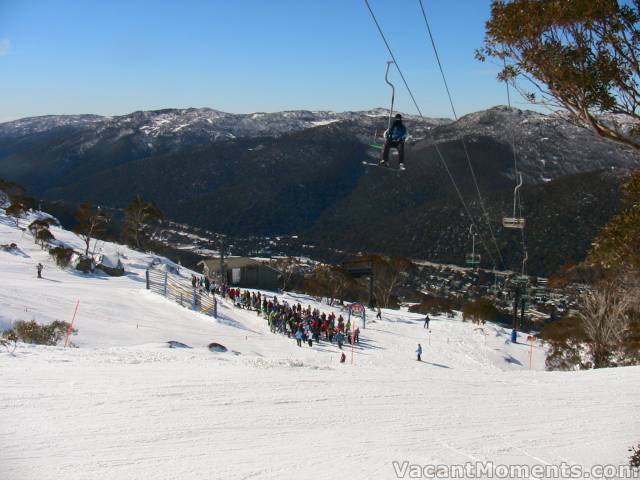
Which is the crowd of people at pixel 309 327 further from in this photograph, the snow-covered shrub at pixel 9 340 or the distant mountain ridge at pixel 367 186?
the distant mountain ridge at pixel 367 186

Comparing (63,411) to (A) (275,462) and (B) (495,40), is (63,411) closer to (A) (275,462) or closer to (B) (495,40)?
(A) (275,462)

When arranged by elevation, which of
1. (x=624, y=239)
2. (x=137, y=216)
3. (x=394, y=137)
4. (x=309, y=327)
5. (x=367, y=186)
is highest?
(x=367, y=186)

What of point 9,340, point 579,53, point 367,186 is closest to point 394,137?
point 579,53

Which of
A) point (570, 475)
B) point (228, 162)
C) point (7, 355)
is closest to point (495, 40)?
point (570, 475)

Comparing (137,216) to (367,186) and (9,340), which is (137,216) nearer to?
(9,340)

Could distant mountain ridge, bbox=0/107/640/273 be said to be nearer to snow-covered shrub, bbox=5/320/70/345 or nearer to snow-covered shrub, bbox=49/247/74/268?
snow-covered shrub, bbox=49/247/74/268

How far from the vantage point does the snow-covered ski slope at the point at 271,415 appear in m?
5.87

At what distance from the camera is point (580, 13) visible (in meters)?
6.96

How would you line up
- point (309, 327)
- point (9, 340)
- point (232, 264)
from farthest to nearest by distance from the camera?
point (232, 264), point (309, 327), point (9, 340)

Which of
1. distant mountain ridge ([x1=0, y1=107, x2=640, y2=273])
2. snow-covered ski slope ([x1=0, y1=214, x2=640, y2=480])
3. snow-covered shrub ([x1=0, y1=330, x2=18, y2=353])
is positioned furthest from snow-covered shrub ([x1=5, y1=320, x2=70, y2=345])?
distant mountain ridge ([x1=0, y1=107, x2=640, y2=273])

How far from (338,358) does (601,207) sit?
76958 millimetres

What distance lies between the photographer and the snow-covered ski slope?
5.87 metres

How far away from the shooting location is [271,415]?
7.62 meters

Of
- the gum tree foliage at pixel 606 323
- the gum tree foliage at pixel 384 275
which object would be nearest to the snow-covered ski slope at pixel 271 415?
the gum tree foliage at pixel 606 323
